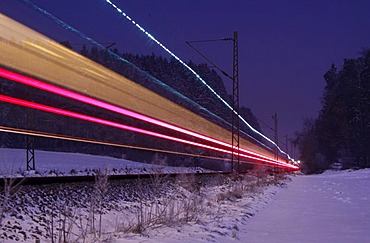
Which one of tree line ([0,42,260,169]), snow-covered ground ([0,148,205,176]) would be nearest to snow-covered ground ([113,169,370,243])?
snow-covered ground ([0,148,205,176])

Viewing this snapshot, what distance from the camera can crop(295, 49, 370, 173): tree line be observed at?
75750 mm

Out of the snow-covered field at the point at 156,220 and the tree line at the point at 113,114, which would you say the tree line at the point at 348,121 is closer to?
the tree line at the point at 113,114

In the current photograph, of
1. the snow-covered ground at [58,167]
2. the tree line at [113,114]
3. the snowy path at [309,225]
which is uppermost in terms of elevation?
the tree line at [113,114]

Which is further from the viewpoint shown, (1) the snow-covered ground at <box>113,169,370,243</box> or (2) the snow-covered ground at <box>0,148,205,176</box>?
(2) the snow-covered ground at <box>0,148,205,176</box>

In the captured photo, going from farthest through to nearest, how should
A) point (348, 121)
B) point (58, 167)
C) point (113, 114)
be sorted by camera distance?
point (348, 121)
point (58, 167)
point (113, 114)

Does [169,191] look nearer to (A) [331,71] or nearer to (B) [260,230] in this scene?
(B) [260,230]

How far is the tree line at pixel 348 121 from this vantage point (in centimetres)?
7575

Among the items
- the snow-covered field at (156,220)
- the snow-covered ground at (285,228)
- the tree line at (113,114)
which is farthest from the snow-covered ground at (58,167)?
the snow-covered ground at (285,228)

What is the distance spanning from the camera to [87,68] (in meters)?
21.0

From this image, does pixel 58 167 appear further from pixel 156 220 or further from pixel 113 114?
pixel 156 220

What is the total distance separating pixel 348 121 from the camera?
79812mm

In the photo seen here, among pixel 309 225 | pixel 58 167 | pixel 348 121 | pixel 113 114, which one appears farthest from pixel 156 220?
pixel 348 121

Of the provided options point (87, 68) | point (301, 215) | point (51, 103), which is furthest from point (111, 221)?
point (87, 68)

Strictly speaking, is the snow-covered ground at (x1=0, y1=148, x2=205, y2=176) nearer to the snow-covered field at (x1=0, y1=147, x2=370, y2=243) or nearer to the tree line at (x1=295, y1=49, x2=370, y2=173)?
the snow-covered field at (x1=0, y1=147, x2=370, y2=243)
